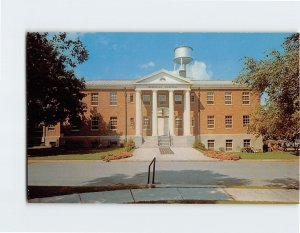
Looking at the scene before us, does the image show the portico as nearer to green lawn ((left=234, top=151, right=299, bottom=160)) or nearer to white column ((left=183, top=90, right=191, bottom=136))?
white column ((left=183, top=90, right=191, bottom=136))

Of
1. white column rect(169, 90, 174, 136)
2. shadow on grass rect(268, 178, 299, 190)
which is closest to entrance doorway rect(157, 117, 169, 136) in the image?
white column rect(169, 90, 174, 136)

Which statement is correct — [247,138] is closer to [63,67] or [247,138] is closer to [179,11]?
[179,11]

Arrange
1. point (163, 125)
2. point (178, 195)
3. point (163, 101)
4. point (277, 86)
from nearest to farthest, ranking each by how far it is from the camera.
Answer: point (277, 86), point (178, 195), point (163, 125), point (163, 101)

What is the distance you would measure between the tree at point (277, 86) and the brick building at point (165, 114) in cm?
41

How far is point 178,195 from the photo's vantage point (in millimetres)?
7527

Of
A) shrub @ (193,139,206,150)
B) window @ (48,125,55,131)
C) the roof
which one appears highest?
the roof

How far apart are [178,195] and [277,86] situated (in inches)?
129

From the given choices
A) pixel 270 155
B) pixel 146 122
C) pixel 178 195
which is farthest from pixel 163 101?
pixel 270 155

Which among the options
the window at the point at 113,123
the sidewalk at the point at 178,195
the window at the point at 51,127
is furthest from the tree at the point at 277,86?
the window at the point at 51,127

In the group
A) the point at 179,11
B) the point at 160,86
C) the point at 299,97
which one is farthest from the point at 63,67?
the point at 299,97

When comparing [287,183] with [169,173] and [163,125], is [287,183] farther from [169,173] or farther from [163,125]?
[163,125]

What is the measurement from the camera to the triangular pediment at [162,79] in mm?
7996

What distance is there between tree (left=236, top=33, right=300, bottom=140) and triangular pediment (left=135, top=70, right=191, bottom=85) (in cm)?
142

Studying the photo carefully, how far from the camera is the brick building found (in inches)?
324
